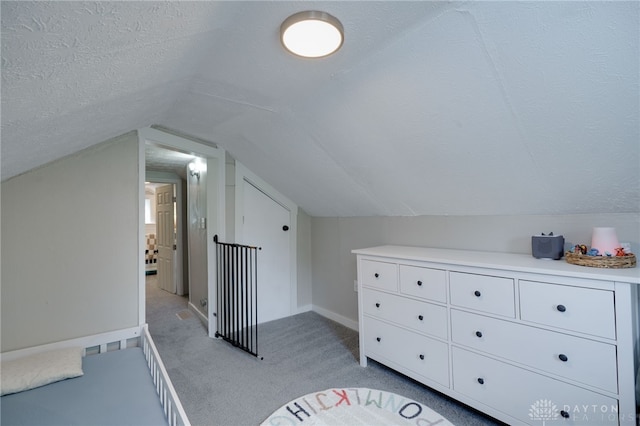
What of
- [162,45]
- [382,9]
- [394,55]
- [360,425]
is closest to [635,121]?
[394,55]

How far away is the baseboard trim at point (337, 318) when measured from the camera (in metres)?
3.23

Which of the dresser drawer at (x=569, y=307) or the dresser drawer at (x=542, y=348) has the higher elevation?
the dresser drawer at (x=569, y=307)

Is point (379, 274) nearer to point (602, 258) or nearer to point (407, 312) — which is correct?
point (407, 312)

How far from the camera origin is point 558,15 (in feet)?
3.39

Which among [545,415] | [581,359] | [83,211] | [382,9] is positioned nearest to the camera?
[382,9]

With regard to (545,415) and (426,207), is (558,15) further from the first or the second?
(545,415)

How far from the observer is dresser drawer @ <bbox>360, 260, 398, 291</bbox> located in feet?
7.28

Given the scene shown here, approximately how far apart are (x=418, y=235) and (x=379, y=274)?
0.59m

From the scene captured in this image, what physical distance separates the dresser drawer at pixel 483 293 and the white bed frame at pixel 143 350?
65.0 inches

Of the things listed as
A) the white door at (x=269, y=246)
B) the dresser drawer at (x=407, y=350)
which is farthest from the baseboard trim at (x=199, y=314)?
the dresser drawer at (x=407, y=350)

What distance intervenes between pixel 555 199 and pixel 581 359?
2.95 feet

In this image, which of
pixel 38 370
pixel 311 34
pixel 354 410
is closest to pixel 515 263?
pixel 354 410

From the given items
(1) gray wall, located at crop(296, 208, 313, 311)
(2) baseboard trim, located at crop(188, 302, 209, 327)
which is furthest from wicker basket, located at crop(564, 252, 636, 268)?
(2) baseboard trim, located at crop(188, 302, 209, 327)

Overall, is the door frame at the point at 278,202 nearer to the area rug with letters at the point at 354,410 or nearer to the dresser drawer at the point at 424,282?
the area rug with letters at the point at 354,410
